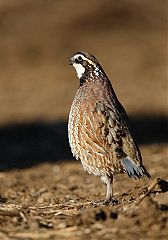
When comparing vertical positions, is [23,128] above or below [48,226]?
above

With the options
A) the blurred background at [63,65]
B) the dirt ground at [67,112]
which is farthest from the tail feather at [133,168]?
the blurred background at [63,65]

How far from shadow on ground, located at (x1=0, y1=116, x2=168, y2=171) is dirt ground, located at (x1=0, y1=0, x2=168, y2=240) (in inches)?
0.9

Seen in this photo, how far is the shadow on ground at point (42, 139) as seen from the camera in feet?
50.5

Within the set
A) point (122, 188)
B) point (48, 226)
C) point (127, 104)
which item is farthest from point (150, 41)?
point (48, 226)

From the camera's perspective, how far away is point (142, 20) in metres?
36.3

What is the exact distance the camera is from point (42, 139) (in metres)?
17.4

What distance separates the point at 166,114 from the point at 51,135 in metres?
3.58

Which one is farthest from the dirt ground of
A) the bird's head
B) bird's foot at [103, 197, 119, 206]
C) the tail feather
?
the bird's head

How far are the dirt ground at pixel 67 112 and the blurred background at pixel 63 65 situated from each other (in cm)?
3

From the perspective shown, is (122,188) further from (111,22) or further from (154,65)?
(111,22)

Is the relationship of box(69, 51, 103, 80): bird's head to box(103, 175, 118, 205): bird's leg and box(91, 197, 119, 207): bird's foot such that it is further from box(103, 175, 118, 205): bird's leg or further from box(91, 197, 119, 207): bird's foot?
box(91, 197, 119, 207): bird's foot

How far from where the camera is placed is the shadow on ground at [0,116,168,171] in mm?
15398

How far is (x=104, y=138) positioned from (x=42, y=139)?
826cm

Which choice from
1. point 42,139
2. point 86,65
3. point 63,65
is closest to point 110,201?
point 86,65
